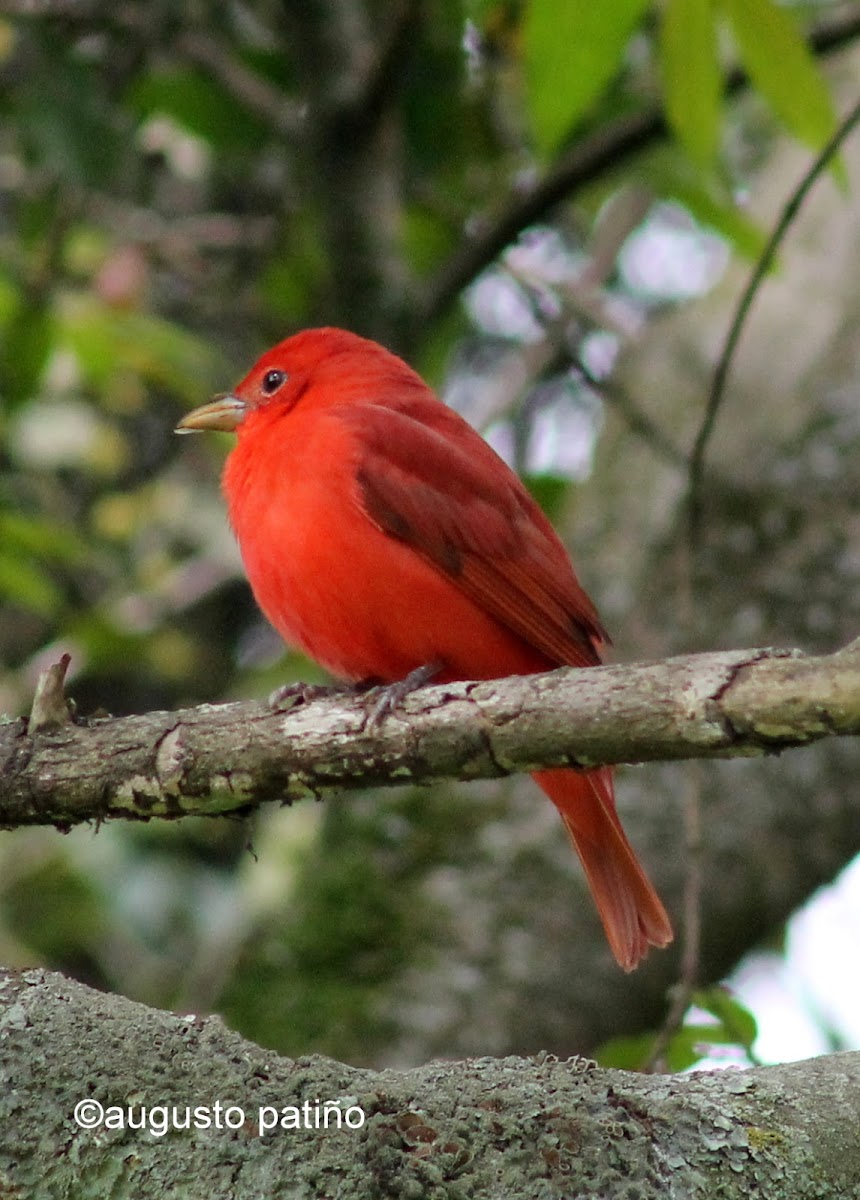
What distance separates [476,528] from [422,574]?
0.22m

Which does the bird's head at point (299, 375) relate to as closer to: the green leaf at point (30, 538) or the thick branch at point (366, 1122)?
the green leaf at point (30, 538)

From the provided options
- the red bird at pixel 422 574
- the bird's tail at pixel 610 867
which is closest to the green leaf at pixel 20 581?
the red bird at pixel 422 574

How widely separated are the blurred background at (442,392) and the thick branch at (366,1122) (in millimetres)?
946

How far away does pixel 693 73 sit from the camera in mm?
3373

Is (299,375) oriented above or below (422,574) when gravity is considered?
above

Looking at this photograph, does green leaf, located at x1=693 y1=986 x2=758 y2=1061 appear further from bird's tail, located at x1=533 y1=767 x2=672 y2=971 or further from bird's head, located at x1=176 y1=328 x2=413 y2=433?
bird's head, located at x1=176 y1=328 x2=413 y2=433

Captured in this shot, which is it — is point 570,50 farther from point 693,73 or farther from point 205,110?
point 205,110

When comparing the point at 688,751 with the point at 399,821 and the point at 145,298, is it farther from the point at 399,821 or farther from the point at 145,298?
the point at 145,298

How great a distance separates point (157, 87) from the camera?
5.34 meters

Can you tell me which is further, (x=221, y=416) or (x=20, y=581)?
(x=221, y=416)

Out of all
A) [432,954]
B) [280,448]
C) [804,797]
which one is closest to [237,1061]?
[280,448]

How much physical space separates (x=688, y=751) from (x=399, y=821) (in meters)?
2.68

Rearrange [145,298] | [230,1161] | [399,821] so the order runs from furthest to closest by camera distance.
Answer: [145,298] < [399,821] < [230,1161]

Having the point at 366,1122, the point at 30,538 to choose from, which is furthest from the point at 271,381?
the point at 366,1122
